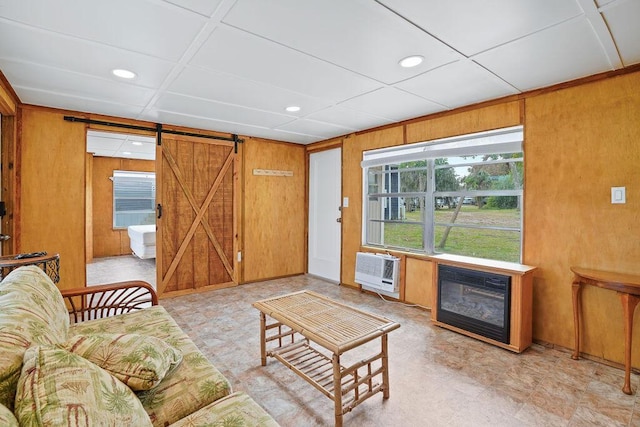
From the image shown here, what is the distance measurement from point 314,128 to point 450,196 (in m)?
2.01

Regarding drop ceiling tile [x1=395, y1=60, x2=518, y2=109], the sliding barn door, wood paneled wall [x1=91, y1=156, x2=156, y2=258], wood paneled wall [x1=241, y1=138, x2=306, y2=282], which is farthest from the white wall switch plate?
wood paneled wall [x1=91, y1=156, x2=156, y2=258]

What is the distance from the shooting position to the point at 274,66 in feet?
7.75

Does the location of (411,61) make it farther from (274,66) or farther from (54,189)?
(54,189)

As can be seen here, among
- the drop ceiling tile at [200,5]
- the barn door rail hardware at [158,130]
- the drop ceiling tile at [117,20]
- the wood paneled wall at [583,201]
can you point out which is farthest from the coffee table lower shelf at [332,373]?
the barn door rail hardware at [158,130]

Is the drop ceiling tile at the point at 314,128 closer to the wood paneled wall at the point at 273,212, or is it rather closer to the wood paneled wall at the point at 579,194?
the wood paneled wall at the point at 273,212

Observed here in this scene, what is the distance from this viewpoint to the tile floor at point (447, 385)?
6.07 ft

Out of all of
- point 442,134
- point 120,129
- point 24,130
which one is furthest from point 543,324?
point 24,130

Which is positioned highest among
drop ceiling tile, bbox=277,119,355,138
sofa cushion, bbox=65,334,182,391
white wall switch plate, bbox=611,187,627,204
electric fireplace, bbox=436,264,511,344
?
drop ceiling tile, bbox=277,119,355,138

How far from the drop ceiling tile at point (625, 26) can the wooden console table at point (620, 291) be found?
1575 mm

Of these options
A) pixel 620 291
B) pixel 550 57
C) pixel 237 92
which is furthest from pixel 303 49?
pixel 620 291

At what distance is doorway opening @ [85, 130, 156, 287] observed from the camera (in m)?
6.04

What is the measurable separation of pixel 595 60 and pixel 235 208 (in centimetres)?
429

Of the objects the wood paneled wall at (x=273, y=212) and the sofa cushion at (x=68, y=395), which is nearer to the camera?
the sofa cushion at (x=68, y=395)

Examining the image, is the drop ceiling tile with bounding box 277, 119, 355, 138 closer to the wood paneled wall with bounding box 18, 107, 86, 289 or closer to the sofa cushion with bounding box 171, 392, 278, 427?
the wood paneled wall with bounding box 18, 107, 86, 289
